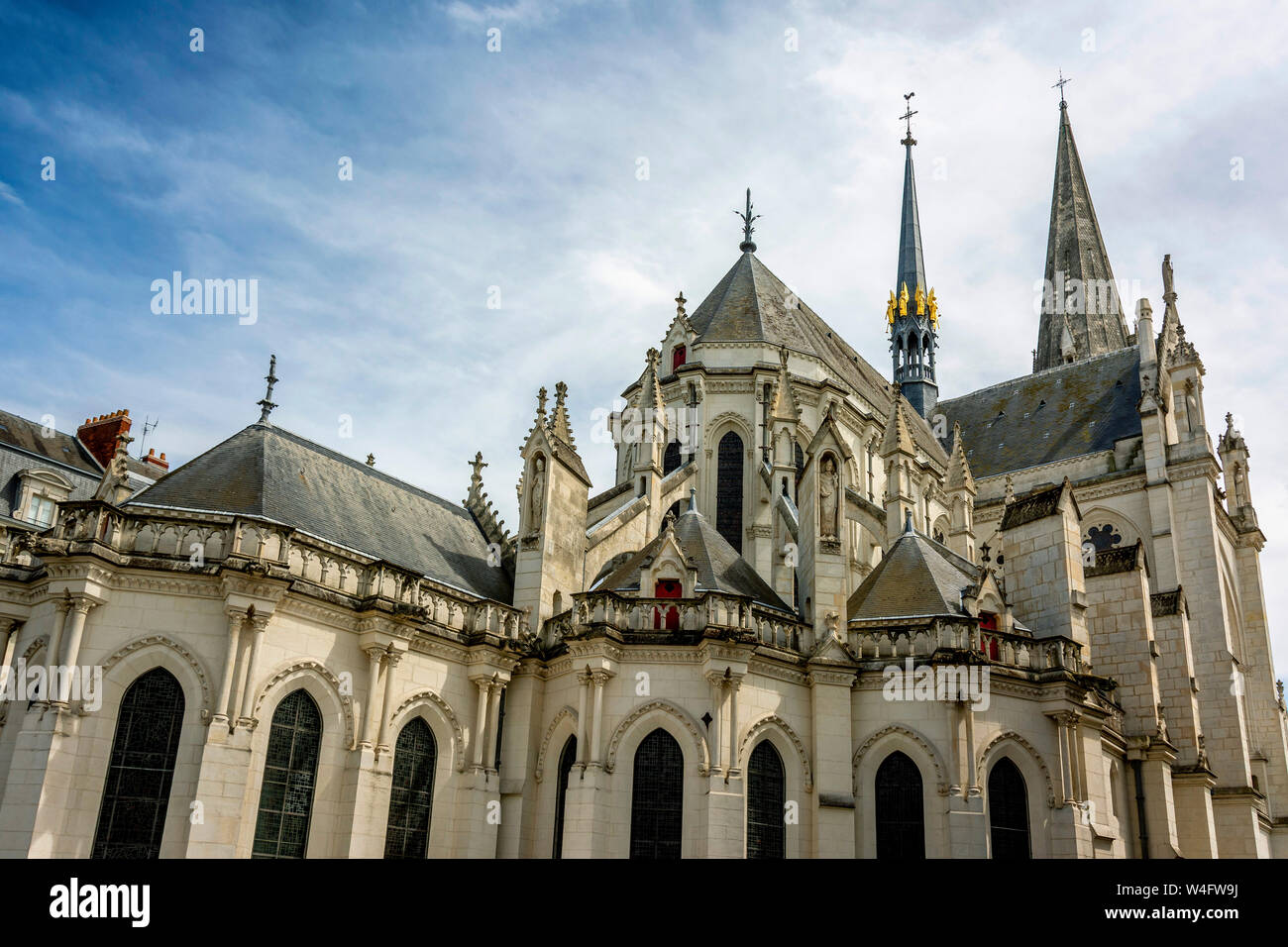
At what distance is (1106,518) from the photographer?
121ft

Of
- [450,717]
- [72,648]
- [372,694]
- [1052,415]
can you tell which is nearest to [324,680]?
[372,694]

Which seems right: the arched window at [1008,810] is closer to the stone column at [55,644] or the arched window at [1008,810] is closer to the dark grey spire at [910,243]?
the stone column at [55,644]

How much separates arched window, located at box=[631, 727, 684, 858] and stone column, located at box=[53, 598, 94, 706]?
9359 mm

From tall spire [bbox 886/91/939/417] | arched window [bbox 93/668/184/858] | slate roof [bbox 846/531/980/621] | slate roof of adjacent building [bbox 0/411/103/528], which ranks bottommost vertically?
arched window [bbox 93/668/184/858]

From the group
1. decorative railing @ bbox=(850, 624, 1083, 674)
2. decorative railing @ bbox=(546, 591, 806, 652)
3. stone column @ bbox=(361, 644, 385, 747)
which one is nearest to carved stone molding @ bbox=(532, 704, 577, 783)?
decorative railing @ bbox=(546, 591, 806, 652)

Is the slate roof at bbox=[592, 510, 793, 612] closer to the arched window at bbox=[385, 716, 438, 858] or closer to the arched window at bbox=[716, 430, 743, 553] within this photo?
the arched window at bbox=[385, 716, 438, 858]

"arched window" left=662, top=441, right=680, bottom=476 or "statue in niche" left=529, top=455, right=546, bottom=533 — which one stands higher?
"arched window" left=662, top=441, right=680, bottom=476

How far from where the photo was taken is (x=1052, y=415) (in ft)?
143

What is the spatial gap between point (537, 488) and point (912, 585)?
813 centimetres

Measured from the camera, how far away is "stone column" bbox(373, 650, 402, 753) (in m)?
18.7

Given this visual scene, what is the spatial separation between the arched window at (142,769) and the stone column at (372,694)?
2963 millimetres

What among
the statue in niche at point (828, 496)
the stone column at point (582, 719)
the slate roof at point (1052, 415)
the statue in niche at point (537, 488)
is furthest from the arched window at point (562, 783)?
the slate roof at point (1052, 415)

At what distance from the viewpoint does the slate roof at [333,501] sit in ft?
63.8
